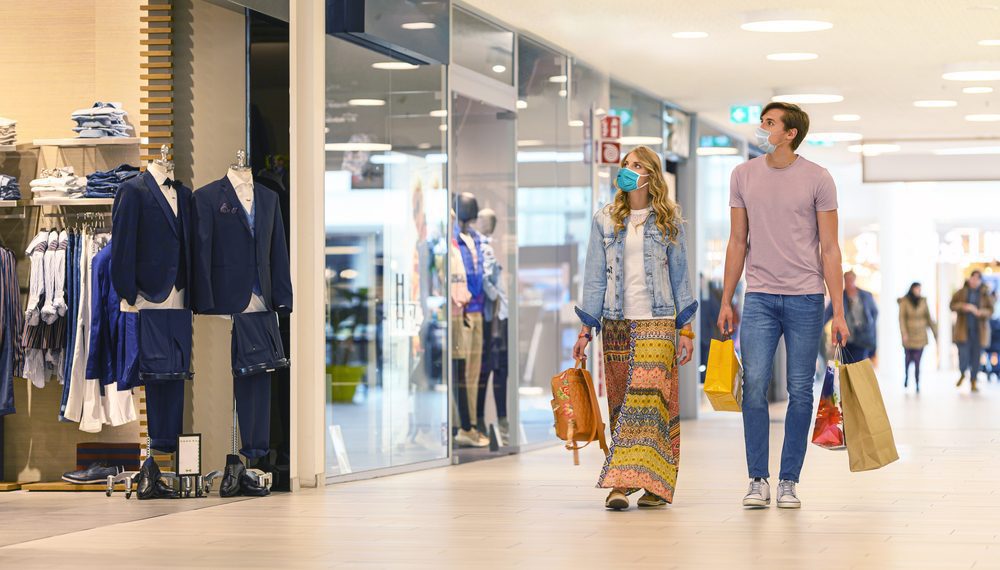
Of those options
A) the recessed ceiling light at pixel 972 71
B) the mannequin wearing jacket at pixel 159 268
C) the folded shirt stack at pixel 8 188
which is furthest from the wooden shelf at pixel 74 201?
the recessed ceiling light at pixel 972 71

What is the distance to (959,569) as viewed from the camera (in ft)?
16.2

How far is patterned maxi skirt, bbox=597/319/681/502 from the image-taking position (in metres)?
6.59

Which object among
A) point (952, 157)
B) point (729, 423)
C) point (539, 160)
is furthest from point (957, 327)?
point (539, 160)

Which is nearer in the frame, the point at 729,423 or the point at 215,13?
the point at 215,13

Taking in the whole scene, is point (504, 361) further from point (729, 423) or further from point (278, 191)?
point (729, 423)

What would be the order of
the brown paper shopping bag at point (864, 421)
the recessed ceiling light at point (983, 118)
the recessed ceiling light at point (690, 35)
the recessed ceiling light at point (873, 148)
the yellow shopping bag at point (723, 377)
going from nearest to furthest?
the brown paper shopping bag at point (864, 421) → the yellow shopping bag at point (723, 377) → the recessed ceiling light at point (690, 35) → the recessed ceiling light at point (983, 118) → the recessed ceiling light at point (873, 148)

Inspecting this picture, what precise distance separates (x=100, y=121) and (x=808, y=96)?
27.7 ft

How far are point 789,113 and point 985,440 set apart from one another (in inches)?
220

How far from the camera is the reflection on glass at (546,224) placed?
36.6 feet

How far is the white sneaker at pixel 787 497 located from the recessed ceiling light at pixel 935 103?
958 cm

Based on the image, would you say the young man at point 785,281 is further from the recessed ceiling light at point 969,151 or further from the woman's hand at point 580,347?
the recessed ceiling light at point 969,151

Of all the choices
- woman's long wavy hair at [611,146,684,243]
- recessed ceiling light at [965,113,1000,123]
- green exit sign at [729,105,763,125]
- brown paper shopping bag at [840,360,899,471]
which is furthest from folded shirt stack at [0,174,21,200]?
recessed ceiling light at [965,113,1000,123]

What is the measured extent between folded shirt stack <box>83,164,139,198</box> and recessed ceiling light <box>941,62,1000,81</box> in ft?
25.3

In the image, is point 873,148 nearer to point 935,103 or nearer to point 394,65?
point 935,103
